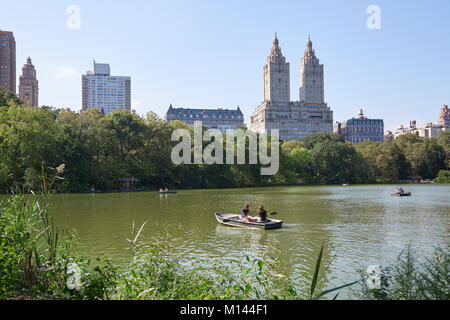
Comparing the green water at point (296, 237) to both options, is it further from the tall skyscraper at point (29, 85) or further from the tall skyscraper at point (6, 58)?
the tall skyscraper at point (29, 85)

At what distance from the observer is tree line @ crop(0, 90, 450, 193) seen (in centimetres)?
4297

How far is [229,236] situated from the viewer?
1658cm

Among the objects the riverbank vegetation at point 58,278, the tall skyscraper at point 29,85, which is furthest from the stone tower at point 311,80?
the riverbank vegetation at point 58,278

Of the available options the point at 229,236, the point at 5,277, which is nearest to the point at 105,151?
the point at 229,236

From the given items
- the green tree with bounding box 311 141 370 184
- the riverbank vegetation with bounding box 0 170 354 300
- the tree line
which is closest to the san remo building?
the tree line

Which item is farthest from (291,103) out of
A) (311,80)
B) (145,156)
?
(145,156)

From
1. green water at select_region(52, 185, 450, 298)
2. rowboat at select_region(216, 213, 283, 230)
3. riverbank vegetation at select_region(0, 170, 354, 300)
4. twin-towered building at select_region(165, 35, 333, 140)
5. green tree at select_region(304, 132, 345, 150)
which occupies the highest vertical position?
twin-towered building at select_region(165, 35, 333, 140)

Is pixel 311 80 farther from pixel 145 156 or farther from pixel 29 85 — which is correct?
pixel 145 156

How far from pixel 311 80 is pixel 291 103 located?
16.6 meters

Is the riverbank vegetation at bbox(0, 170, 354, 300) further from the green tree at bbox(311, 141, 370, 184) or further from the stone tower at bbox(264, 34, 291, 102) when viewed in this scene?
the stone tower at bbox(264, 34, 291, 102)

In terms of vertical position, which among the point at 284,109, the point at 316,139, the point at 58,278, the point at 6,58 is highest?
the point at 6,58

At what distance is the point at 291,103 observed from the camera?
152m

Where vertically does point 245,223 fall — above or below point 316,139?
below

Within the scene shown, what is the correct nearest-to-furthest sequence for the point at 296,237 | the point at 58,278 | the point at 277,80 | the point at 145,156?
the point at 58,278 → the point at 296,237 → the point at 145,156 → the point at 277,80
